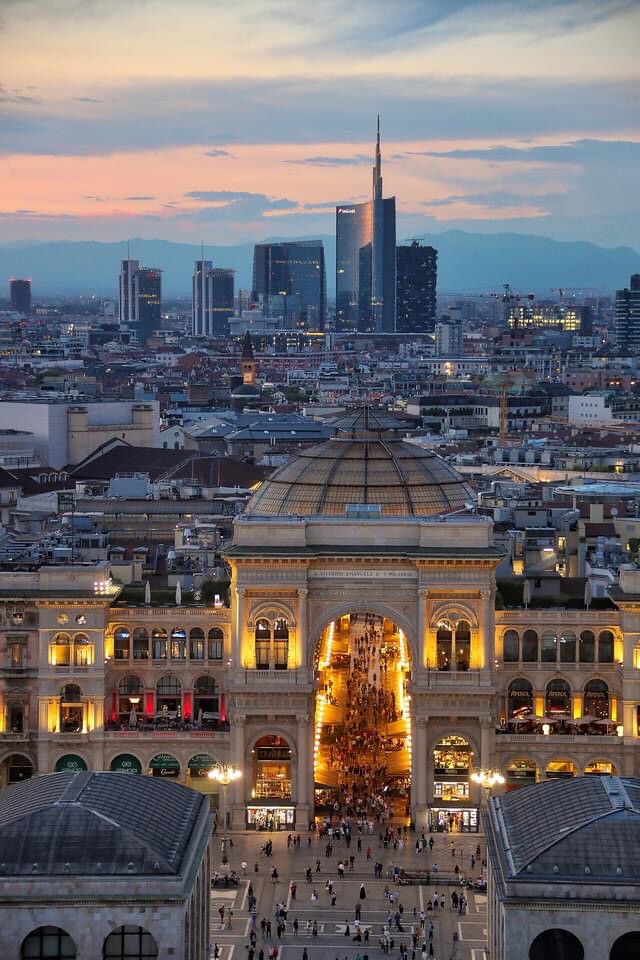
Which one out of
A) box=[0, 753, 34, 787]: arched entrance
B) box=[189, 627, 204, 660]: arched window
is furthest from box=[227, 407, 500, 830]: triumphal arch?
box=[0, 753, 34, 787]: arched entrance

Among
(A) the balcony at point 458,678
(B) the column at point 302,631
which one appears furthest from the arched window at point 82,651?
(A) the balcony at point 458,678

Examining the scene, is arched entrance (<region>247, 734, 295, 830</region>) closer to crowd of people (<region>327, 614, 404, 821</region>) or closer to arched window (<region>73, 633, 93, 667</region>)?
crowd of people (<region>327, 614, 404, 821</region>)

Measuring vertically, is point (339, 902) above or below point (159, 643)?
below

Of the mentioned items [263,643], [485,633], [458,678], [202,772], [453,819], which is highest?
[485,633]

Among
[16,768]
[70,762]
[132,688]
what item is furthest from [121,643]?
[16,768]

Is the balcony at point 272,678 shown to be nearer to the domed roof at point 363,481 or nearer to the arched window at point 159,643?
the arched window at point 159,643

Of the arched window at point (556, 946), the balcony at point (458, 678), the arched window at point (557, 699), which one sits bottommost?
the arched window at point (556, 946)

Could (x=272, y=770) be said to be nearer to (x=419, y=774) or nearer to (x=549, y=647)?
(x=419, y=774)

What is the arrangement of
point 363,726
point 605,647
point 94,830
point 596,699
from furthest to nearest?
point 363,726
point 596,699
point 605,647
point 94,830
